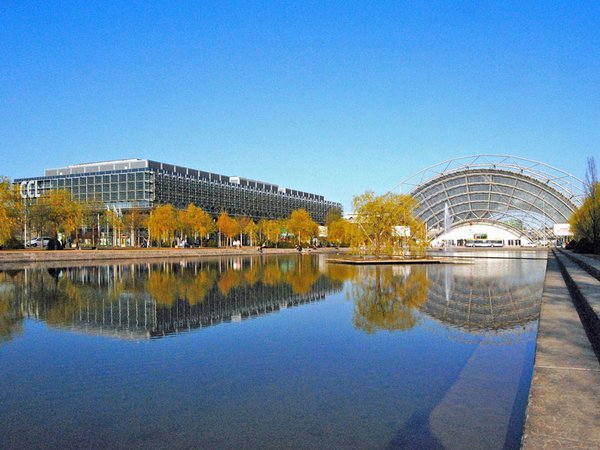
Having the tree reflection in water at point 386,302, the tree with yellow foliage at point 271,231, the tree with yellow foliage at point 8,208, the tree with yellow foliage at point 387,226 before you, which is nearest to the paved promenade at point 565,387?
the tree reflection in water at point 386,302

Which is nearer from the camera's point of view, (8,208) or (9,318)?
(9,318)

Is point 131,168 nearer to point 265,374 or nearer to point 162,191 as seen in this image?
point 162,191

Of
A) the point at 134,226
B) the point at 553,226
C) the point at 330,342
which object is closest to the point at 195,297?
the point at 330,342

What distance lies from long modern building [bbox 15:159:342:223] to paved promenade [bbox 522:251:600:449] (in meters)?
96.3

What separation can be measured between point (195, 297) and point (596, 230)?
3863cm

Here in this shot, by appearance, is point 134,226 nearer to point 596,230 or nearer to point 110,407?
point 596,230

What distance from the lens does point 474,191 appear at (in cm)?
10081

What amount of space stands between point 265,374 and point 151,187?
101 metres

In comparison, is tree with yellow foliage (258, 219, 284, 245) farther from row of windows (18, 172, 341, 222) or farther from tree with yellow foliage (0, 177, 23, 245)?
tree with yellow foliage (0, 177, 23, 245)

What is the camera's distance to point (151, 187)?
105 m

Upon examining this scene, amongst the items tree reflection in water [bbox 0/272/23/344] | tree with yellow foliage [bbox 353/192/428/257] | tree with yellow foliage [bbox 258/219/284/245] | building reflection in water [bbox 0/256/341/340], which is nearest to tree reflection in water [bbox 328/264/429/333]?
building reflection in water [bbox 0/256/341/340]

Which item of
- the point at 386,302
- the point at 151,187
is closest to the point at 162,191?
the point at 151,187

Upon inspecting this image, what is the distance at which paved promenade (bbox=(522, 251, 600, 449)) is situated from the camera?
5223 mm

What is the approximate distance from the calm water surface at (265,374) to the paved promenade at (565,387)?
0.58m
